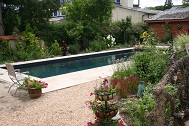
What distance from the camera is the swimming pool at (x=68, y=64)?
10.4 metres

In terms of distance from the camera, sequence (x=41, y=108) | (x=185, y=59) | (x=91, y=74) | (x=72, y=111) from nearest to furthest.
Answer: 1. (x=185, y=59)
2. (x=72, y=111)
3. (x=41, y=108)
4. (x=91, y=74)

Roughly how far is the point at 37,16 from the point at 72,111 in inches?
407

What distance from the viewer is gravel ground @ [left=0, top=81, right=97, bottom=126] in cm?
423

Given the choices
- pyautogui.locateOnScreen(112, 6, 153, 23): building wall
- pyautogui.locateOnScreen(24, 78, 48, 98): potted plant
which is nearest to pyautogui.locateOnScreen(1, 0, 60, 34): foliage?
pyautogui.locateOnScreen(24, 78, 48, 98): potted plant

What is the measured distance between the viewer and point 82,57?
12719mm

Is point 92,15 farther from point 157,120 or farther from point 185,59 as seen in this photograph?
point 157,120

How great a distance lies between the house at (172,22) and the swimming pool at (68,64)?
6.23 metres

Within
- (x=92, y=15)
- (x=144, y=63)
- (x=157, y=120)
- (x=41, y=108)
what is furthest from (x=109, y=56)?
(x=157, y=120)

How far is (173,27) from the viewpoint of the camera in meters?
18.4

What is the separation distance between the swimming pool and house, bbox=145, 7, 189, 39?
6229 mm

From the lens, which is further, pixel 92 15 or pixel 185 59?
pixel 92 15

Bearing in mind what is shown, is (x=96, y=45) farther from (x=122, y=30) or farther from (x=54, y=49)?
(x=122, y=30)

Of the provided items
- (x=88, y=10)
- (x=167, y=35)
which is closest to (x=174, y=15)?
(x=167, y=35)

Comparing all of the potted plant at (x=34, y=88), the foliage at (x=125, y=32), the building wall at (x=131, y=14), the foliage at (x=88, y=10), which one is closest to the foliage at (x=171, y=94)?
the potted plant at (x=34, y=88)
